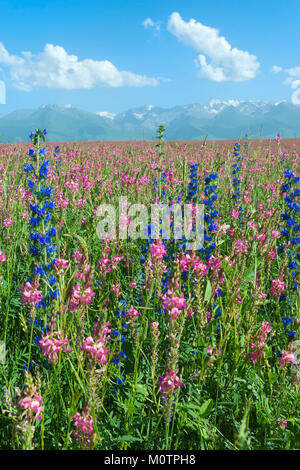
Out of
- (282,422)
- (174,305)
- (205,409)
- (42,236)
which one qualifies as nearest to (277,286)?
(282,422)

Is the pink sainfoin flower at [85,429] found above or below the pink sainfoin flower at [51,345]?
below

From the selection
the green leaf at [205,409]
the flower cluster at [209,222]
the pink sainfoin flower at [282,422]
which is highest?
the flower cluster at [209,222]

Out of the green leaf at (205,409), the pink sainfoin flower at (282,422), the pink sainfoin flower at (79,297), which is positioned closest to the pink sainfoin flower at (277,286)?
the pink sainfoin flower at (282,422)

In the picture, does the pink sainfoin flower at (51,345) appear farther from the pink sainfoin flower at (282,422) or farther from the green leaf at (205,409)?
the pink sainfoin flower at (282,422)

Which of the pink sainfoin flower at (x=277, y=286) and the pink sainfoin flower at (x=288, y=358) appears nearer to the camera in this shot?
the pink sainfoin flower at (x=288, y=358)

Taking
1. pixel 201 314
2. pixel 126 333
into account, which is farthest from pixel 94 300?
pixel 201 314

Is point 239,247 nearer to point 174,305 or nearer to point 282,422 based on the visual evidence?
point 282,422

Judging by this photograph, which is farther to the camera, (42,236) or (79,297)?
(42,236)

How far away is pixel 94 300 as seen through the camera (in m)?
2.78

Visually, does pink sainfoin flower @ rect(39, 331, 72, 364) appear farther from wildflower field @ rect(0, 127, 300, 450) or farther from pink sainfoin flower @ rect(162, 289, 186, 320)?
pink sainfoin flower @ rect(162, 289, 186, 320)

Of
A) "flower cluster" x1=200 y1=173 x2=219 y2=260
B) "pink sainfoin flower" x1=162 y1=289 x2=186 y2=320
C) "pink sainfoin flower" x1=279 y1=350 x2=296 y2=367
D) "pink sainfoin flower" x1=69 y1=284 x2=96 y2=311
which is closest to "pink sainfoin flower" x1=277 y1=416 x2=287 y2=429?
"pink sainfoin flower" x1=279 y1=350 x2=296 y2=367

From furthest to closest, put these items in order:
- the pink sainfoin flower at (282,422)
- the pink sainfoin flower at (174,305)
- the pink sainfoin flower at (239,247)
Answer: the pink sainfoin flower at (239,247) → the pink sainfoin flower at (282,422) → the pink sainfoin flower at (174,305)

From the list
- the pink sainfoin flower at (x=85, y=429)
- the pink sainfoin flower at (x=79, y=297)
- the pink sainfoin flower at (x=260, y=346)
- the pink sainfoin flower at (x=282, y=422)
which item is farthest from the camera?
the pink sainfoin flower at (x=260, y=346)
